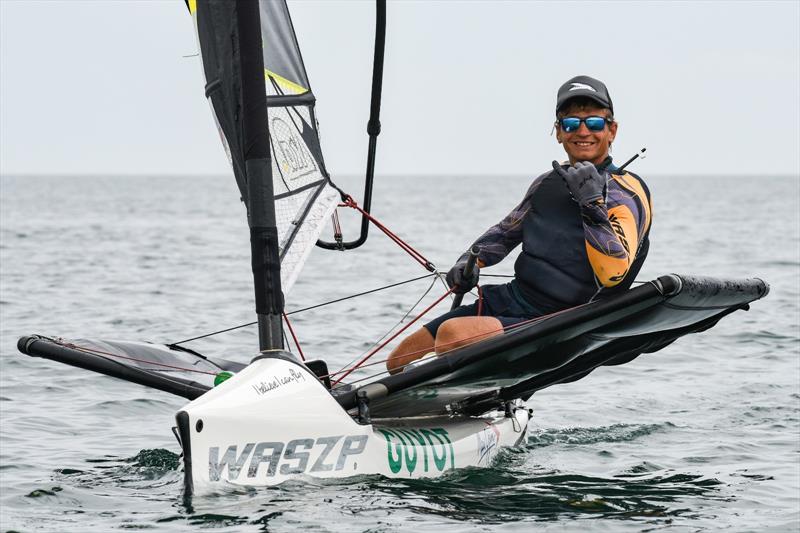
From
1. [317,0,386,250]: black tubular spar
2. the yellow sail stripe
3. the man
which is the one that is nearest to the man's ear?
the man

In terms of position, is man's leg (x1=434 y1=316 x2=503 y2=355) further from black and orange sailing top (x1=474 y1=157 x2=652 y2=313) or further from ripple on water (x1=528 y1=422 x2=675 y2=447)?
ripple on water (x1=528 y1=422 x2=675 y2=447)

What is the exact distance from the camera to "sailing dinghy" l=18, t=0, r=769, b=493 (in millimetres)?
4500

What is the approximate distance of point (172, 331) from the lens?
10953 mm

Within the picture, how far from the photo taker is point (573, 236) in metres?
5.15

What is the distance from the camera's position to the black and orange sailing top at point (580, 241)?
4902 mm

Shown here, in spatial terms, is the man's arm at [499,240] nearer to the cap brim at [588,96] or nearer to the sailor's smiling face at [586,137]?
the sailor's smiling face at [586,137]

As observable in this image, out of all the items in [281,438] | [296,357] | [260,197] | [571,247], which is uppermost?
[260,197]

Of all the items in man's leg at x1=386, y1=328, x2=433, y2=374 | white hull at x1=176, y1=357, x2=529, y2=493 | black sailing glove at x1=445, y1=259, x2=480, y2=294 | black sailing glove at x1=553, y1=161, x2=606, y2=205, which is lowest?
white hull at x1=176, y1=357, x2=529, y2=493

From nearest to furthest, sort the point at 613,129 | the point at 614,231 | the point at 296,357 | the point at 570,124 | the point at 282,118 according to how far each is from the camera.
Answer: the point at 296,357 → the point at 614,231 → the point at 570,124 → the point at 613,129 → the point at 282,118

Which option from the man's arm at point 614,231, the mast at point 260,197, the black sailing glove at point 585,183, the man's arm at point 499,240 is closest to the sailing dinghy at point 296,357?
the mast at point 260,197

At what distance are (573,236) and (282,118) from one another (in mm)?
1492

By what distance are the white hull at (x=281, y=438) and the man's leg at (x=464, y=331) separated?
45 cm

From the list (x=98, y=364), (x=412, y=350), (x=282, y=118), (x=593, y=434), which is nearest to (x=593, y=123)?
(x=412, y=350)

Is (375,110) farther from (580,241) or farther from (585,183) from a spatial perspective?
(585,183)
